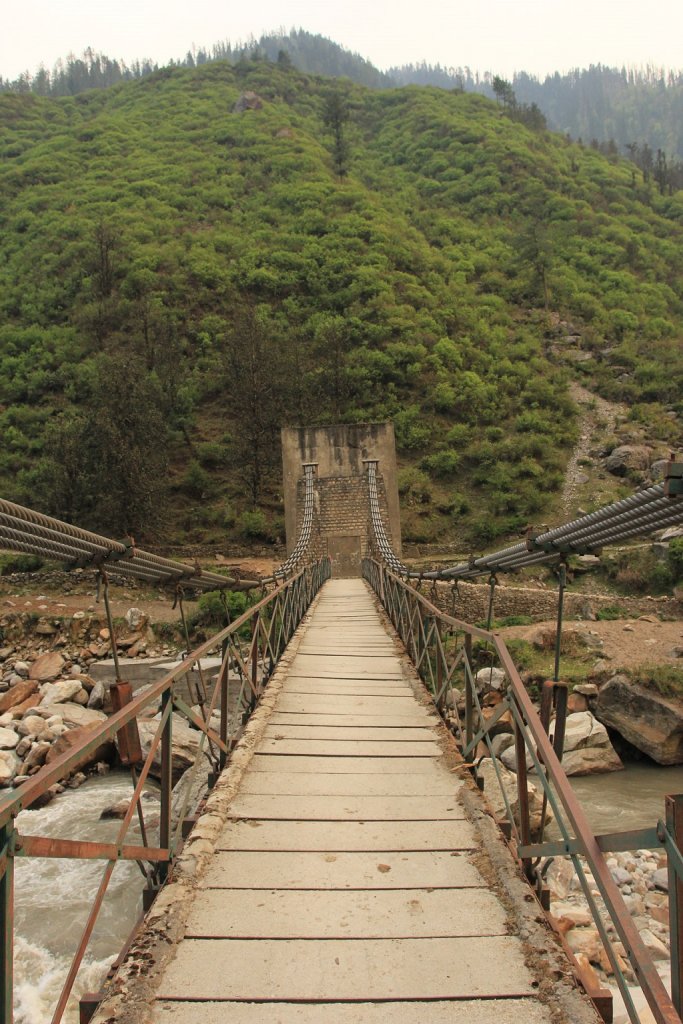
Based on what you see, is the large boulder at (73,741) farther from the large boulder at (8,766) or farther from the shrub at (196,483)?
the shrub at (196,483)

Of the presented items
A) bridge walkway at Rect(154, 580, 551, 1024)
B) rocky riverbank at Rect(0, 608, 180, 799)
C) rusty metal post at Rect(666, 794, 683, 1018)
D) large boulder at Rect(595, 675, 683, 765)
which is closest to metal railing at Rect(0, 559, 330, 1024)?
bridge walkway at Rect(154, 580, 551, 1024)

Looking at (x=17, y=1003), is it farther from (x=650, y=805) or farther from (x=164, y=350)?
(x=164, y=350)

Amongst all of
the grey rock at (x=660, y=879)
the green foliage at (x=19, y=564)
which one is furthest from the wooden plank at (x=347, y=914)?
the green foliage at (x=19, y=564)

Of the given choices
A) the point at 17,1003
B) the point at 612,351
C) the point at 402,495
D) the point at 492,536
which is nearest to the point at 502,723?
the point at 17,1003

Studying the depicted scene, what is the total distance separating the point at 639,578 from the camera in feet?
51.0

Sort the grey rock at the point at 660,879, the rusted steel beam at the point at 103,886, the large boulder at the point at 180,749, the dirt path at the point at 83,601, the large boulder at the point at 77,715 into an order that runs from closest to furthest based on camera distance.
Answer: the rusted steel beam at the point at 103,886, the grey rock at the point at 660,879, the large boulder at the point at 180,749, the large boulder at the point at 77,715, the dirt path at the point at 83,601

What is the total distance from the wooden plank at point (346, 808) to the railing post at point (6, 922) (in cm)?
184

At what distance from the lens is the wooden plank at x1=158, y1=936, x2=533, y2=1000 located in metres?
2.02

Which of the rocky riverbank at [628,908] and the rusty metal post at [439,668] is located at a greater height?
the rusty metal post at [439,668]

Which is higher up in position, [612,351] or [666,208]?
[666,208]

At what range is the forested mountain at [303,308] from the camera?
22.0 metres

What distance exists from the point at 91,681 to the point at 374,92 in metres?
68.9

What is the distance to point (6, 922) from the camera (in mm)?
1529

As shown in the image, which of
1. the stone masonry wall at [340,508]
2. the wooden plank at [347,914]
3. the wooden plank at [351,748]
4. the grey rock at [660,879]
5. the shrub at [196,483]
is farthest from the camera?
the shrub at [196,483]
